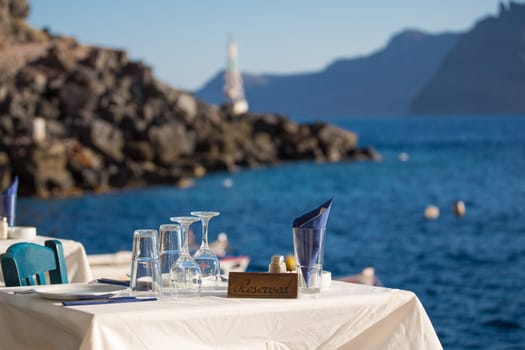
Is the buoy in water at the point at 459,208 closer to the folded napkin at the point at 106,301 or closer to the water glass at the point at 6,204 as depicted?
the water glass at the point at 6,204

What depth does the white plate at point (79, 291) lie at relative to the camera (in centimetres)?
380

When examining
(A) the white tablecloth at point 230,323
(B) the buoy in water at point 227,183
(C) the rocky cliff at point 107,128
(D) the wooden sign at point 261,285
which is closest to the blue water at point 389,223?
(B) the buoy in water at point 227,183

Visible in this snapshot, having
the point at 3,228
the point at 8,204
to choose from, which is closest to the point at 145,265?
the point at 3,228

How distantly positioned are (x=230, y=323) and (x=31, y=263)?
1.21 meters

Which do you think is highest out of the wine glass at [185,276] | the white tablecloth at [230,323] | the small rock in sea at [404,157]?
the wine glass at [185,276]

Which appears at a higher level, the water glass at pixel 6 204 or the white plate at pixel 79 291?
the water glass at pixel 6 204

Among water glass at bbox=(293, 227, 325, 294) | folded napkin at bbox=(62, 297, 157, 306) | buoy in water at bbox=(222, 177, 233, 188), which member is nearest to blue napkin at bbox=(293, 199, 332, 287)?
water glass at bbox=(293, 227, 325, 294)

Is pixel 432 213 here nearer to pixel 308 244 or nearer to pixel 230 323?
pixel 308 244

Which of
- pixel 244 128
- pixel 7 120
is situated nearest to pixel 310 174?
pixel 244 128

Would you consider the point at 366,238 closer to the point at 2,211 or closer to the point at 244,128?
the point at 2,211

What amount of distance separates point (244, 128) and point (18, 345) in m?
59.8

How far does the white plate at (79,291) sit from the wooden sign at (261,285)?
1.32 feet

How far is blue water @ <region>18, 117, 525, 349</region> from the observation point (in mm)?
19812

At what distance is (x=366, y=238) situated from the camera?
31281mm
